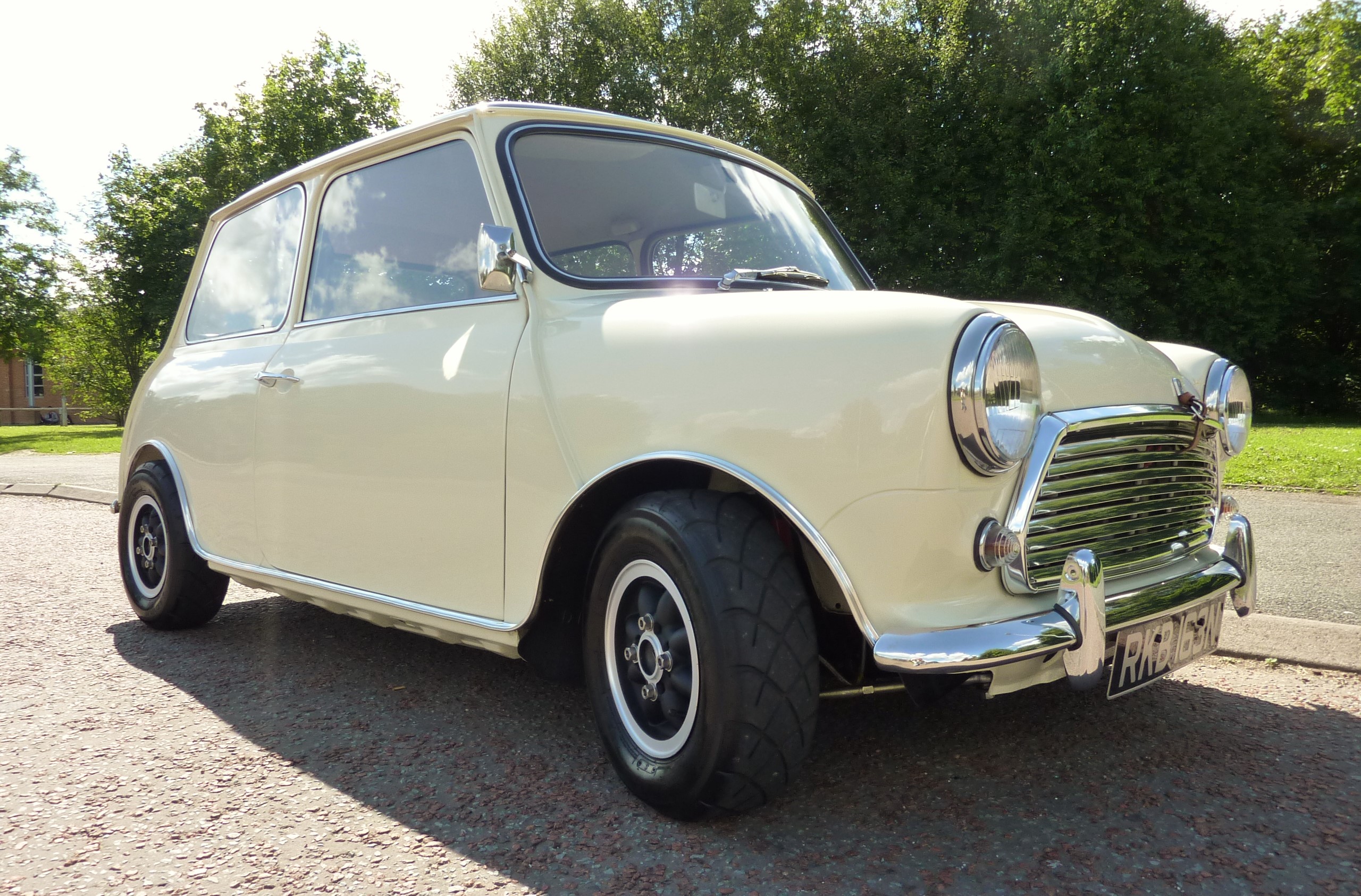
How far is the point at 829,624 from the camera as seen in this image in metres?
2.52

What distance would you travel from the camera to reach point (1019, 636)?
6.64ft

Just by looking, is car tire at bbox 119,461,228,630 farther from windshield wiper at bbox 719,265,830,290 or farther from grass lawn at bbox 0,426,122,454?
grass lawn at bbox 0,426,122,454

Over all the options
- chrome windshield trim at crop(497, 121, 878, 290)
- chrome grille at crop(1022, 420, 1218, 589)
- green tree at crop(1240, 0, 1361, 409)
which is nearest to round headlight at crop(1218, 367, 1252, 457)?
chrome grille at crop(1022, 420, 1218, 589)

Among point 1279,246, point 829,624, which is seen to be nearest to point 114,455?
A: point 829,624

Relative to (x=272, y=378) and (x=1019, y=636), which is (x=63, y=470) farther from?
(x=1019, y=636)

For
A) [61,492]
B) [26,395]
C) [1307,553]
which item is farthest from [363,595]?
[26,395]

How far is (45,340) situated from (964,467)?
38916 millimetres

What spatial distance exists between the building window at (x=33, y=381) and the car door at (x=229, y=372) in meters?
63.0

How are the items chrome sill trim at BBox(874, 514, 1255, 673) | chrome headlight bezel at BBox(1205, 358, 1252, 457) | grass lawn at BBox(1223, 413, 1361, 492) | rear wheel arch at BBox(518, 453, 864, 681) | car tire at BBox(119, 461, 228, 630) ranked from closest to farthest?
chrome sill trim at BBox(874, 514, 1255, 673) → rear wheel arch at BBox(518, 453, 864, 681) → chrome headlight bezel at BBox(1205, 358, 1252, 457) → car tire at BBox(119, 461, 228, 630) → grass lawn at BBox(1223, 413, 1361, 492)

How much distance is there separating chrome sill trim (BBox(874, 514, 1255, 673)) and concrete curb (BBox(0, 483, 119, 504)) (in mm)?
9640

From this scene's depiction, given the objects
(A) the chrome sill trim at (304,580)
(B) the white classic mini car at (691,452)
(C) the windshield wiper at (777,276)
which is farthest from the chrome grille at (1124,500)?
(A) the chrome sill trim at (304,580)

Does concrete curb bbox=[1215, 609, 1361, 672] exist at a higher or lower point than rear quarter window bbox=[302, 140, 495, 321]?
lower

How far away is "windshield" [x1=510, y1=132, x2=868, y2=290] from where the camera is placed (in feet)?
9.68

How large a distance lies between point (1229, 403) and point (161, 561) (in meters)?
4.40
